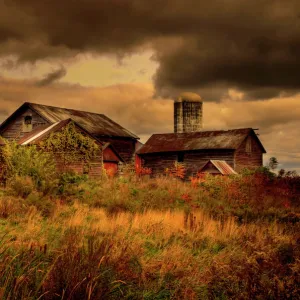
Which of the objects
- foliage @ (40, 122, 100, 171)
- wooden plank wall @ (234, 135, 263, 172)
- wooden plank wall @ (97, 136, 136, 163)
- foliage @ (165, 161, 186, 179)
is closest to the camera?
foliage @ (40, 122, 100, 171)

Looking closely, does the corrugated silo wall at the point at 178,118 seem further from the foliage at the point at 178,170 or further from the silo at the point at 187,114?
the foliage at the point at 178,170

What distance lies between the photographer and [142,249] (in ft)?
22.5

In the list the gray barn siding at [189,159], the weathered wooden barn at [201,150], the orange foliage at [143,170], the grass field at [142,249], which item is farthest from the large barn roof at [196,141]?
the grass field at [142,249]

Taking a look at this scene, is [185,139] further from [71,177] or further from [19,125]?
[71,177]

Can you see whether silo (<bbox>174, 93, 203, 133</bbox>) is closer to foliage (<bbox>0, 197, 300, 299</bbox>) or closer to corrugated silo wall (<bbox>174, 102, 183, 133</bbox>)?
corrugated silo wall (<bbox>174, 102, 183, 133</bbox>)

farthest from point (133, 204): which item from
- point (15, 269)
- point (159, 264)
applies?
point (15, 269)

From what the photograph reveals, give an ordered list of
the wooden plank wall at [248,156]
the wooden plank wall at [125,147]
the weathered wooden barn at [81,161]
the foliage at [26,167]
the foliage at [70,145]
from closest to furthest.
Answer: the foliage at [26,167] < the foliage at [70,145] < the weathered wooden barn at [81,161] < the wooden plank wall at [248,156] < the wooden plank wall at [125,147]

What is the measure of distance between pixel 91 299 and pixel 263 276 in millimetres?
2325

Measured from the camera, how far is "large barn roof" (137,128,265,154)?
37.9 m

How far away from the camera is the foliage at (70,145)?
86.4 ft

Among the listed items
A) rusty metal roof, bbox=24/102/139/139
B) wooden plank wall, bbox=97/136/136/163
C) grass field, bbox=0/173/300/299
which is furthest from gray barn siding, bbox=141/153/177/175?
grass field, bbox=0/173/300/299

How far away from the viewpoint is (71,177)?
18406 millimetres

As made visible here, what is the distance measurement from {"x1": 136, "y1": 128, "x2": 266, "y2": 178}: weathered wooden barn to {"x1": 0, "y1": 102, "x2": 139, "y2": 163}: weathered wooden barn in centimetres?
213

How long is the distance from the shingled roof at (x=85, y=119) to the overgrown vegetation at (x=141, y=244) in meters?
17.3
